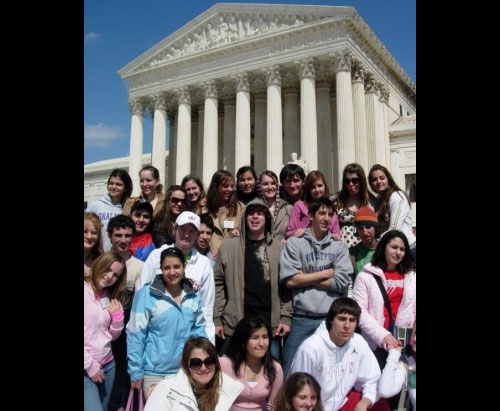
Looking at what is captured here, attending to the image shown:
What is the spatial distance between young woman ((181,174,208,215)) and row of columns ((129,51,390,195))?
22.6 meters

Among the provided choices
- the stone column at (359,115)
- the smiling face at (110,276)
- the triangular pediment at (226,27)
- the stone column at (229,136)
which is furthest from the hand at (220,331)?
the stone column at (229,136)

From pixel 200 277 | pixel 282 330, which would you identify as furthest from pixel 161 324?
pixel 282 330

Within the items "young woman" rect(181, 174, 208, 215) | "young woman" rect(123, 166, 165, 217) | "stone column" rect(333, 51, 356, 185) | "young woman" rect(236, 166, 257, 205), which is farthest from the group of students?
"stone column" rect(333, 51, 356, 185)

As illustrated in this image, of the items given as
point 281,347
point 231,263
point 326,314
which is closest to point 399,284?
point 326,314

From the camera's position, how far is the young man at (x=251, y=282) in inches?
242

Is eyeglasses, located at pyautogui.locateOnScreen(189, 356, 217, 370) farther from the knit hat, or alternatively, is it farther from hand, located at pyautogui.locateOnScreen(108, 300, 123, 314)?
the knit hat

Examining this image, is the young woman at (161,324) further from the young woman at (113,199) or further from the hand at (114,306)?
the young woman at (113,199)

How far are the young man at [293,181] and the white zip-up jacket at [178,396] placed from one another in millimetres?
3721

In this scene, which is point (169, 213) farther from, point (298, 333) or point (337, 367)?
point (337, 367)

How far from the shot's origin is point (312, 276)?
6078 millimetres

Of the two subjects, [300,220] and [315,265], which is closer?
[315,265]

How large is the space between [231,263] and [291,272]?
0.84m

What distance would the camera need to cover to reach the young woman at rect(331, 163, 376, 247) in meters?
7.32

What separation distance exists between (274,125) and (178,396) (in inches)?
1125
